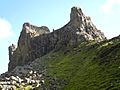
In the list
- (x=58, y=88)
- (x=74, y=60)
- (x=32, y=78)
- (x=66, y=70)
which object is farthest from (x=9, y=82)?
(x=74, y=60)

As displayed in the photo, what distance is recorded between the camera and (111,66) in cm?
13512

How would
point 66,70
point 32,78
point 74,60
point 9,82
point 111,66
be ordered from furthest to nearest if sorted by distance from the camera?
point 74,60 → point 66,70 → point 32,78 → point 9,82 → point 111,66

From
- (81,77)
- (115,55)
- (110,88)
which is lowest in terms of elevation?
(110,88)

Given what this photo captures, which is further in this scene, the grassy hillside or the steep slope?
the steep slope

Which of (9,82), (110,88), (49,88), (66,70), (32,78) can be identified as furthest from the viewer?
(66,70)

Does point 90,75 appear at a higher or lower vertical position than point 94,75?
higher

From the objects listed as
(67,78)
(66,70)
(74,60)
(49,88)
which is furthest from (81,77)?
(74,60)

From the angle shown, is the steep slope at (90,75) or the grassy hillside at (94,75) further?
the steep slope at (90,75)

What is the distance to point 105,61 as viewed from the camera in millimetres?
150375

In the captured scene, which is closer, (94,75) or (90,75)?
(94,75)

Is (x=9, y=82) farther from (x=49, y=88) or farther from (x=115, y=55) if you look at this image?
(x=115, y=55)

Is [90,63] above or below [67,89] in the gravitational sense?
above

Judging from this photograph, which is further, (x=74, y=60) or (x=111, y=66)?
(x=74, y=60)

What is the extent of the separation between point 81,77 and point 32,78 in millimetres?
32710
